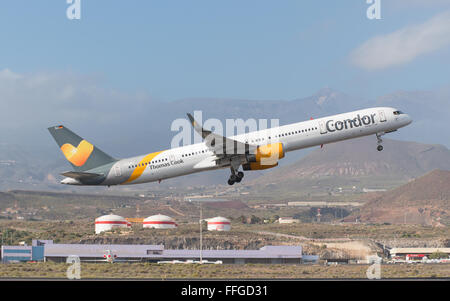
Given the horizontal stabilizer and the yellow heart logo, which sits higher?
the yellow heart logo

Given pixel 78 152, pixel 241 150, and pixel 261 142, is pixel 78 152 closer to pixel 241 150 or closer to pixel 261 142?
pixel 241 150

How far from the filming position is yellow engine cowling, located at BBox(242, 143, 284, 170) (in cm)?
7944

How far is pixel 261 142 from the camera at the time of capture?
3191 inches

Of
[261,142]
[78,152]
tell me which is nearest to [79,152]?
[78,152]

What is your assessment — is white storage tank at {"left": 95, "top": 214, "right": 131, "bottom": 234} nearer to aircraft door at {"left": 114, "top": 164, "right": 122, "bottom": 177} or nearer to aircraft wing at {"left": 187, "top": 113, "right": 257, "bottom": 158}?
aircraft door at {"left": 114, "top": 164, "right": 122, "bottom": 177}

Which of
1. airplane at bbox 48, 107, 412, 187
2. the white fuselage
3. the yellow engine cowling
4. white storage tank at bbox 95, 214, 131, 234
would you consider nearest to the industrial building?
white storage tank at bbox 95, 214, 131, 234

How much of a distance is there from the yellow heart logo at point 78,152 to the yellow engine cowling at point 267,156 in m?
20.8

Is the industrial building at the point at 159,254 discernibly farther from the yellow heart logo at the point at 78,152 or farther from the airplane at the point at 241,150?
the airplane at the point at 241,150

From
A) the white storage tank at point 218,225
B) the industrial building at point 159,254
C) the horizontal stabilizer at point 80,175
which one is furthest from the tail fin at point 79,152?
the white storage tank at point 218,225

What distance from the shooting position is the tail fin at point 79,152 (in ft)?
279

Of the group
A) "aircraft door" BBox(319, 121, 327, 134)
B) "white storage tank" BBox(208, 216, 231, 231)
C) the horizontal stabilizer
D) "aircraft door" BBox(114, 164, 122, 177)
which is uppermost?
"aircraft door" BBox(319, 121, 327, 134)

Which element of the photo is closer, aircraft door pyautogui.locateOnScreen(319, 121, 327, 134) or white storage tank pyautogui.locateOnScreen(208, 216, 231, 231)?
aircraft door pyautogui.locateOnScreen(319, 121, 327, 134)

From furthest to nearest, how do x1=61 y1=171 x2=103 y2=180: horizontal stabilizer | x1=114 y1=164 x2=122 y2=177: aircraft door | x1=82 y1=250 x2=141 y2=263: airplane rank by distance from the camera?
x1=82 y1=250 x2=141 y2=263: airplane
x1=114 y1=164 x2=122 y2=177: aircraft door
x1=61 y1=171 x2=103 y2=180: horizontal stabilizer
